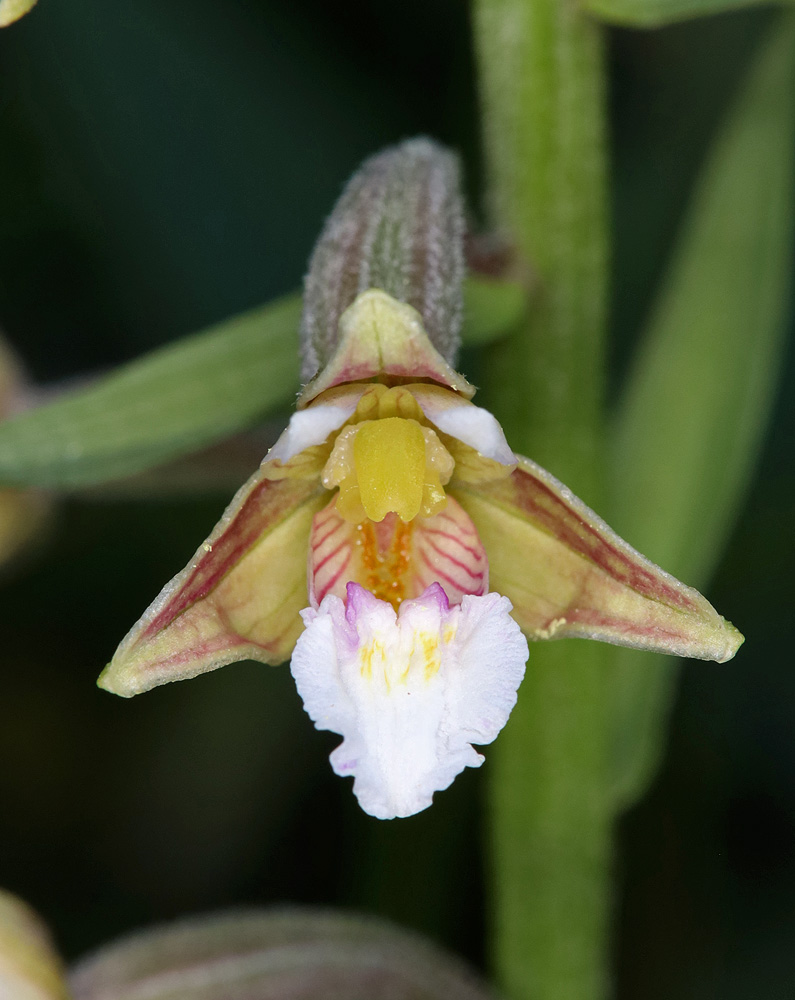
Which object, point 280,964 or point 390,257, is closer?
point 390,257

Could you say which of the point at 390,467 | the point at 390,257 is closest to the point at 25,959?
the point at 390,467

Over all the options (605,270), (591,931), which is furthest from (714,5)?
(591,931)

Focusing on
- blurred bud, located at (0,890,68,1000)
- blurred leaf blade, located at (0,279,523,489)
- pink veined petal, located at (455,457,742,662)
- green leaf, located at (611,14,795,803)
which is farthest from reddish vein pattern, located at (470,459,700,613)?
blurred bud, located at (0,890,68,1000)

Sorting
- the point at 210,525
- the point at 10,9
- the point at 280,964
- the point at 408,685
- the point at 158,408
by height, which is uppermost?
the point at 10,9

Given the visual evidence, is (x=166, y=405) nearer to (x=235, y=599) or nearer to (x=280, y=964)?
(x=235, y=599)

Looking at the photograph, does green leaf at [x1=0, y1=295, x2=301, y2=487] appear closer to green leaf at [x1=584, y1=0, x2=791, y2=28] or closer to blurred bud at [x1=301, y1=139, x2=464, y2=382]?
blurred bud at [x1=301, y1=139, x2=464, y2=382]

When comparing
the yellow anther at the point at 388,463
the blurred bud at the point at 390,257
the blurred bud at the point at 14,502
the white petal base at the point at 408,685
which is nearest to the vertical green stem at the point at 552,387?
the blurred bud at the point at 390,257

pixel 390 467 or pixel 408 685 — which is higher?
pixel 390 467
